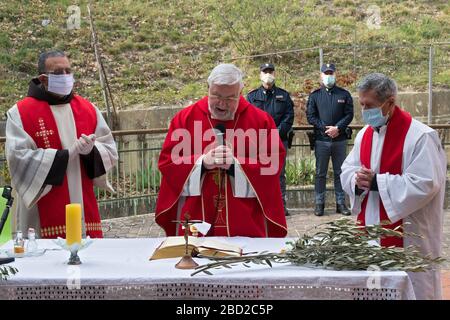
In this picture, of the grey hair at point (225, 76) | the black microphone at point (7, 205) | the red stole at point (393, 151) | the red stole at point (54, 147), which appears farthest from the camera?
the red stole at point (54, 147)

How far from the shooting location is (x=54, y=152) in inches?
226

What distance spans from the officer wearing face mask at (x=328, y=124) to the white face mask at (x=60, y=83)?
5078 millimetres

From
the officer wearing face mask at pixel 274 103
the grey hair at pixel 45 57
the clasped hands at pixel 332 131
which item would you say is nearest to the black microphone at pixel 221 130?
the grey hair at pixel 45 57

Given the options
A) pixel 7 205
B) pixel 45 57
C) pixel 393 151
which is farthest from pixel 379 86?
pixel 7 205

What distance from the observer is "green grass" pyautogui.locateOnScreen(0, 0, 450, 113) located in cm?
1728

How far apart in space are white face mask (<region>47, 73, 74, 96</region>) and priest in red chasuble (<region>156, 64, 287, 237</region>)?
78 centimetres

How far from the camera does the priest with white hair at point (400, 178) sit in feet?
17.3

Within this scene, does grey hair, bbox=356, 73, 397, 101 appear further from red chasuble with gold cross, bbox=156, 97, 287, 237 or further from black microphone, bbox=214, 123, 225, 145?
black microphone, bbox=214, 123, 225, 145

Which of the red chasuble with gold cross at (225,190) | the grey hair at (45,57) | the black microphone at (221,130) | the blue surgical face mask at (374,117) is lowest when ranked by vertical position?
the red chasuble with gold cross at (225,190)

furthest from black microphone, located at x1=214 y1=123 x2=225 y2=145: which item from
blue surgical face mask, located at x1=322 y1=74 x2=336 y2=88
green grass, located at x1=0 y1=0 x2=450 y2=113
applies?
green grass, located at x1=0 y1=0 x2=450 y2=113

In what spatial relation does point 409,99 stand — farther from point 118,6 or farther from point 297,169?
point 118,6

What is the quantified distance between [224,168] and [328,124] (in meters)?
5.36

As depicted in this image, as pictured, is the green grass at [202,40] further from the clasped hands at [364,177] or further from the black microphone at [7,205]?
the black microphone at [7,205]
